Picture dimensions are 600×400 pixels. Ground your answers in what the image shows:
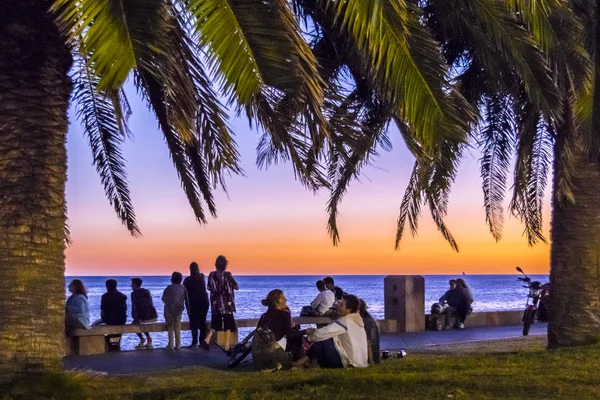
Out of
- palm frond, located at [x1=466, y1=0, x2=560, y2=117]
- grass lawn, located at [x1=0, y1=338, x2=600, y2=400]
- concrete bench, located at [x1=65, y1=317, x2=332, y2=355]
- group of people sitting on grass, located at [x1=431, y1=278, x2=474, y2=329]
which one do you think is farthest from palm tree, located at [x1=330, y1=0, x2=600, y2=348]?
group of people sitting on grass, located at [x1=431, y1=278, x2=474, y2=329]

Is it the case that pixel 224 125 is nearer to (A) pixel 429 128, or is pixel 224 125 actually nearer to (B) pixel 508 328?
(A) pixel 429 128

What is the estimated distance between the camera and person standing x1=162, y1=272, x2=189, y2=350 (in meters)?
15.1

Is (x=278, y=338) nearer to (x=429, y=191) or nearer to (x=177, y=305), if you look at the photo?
(x=429, y=191)

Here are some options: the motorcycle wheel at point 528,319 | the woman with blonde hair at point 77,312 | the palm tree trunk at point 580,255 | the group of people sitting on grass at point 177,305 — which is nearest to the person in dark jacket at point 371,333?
the palm tree trunk at point 580,255

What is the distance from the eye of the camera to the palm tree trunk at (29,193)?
741cm

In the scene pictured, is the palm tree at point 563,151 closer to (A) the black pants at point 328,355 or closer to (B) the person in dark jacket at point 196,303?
(A) the black pants at point 328,355

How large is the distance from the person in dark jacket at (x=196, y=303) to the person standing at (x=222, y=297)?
98cm

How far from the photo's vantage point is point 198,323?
51.1 ft

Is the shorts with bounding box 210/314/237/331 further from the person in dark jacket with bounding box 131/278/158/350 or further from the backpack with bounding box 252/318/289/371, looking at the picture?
the backpack with bounding box 252/318/289/371

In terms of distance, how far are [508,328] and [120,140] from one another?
12331mm

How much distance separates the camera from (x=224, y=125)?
805 centimetres

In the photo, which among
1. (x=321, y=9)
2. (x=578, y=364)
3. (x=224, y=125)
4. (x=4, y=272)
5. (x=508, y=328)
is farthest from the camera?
(x=508, y=328)

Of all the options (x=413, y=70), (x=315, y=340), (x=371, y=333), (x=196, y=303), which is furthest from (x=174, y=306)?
(x=413, y=70)

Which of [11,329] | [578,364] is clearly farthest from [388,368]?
[11,329]
